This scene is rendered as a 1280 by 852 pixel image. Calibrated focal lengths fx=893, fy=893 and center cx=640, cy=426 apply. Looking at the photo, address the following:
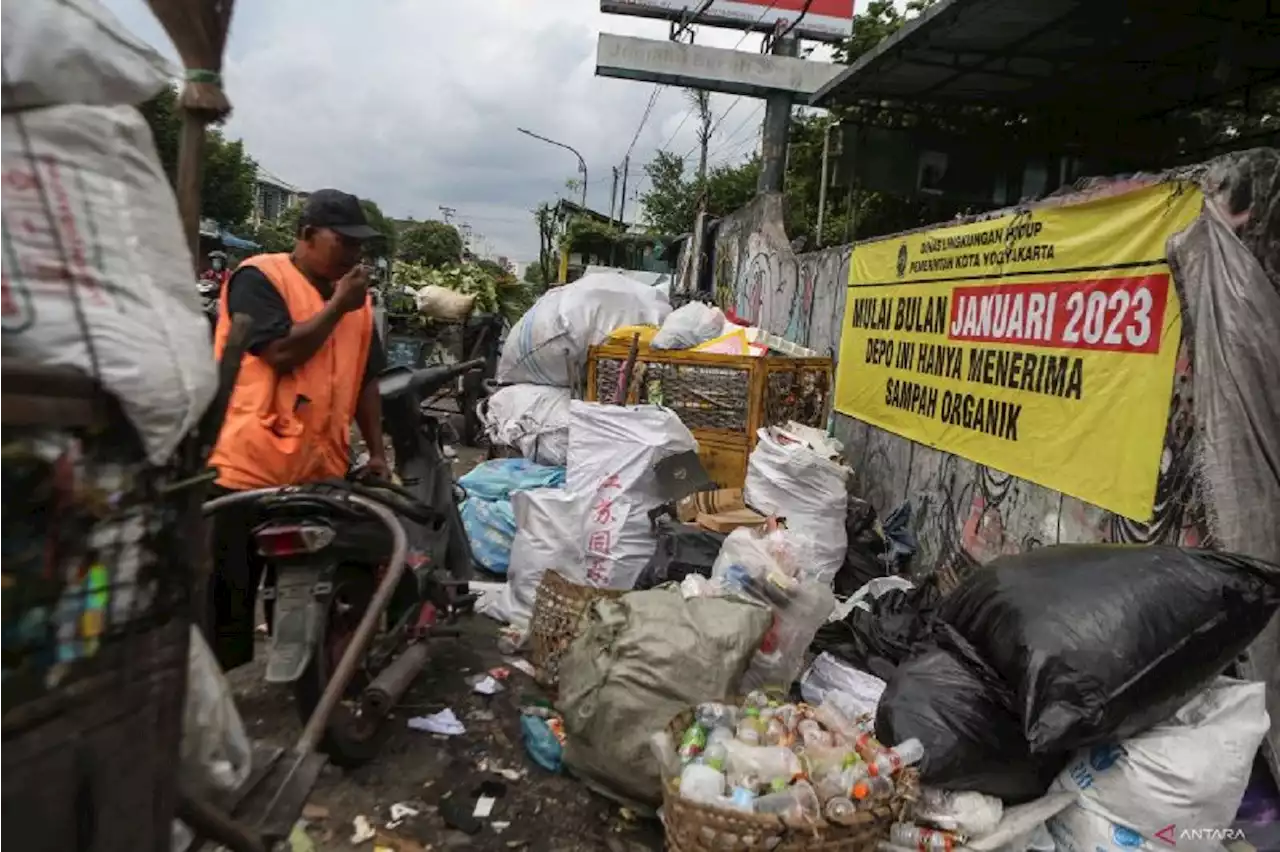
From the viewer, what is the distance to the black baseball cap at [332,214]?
2.94 m

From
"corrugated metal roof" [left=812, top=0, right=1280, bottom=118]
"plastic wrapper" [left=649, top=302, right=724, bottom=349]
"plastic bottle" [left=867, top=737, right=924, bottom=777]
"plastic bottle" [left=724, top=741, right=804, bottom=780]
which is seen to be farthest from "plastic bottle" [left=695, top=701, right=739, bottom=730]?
"corrugated metal roof" [left=812, top=0, right=1280, bottom=118]

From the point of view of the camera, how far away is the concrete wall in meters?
3.01

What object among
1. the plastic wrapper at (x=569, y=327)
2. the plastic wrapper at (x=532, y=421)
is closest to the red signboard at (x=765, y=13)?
the plastic wrapper at (x=569, y=327)

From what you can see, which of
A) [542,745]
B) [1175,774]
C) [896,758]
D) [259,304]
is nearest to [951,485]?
[1175,774]

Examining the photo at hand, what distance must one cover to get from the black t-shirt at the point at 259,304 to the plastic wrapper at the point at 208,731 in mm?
1484

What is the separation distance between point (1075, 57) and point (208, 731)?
8391mm

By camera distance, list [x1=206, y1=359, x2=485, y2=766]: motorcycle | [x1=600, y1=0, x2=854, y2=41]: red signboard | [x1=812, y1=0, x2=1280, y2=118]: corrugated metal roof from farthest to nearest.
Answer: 1. [x1=600, y1=0, x2=854, y2=41]: red signboard
2. [x1=812, y1=0, x2=1280, y2=118]: corrugated metal roof
3. [x1=206, y1=359, x2=485, y2=766]: motorcycle

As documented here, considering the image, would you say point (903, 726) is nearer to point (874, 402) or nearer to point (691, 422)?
point (691, 422)

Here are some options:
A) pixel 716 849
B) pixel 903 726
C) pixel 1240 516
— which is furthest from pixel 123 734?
pixel 1240 516

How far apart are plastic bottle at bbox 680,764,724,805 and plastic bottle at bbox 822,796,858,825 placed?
265 mm

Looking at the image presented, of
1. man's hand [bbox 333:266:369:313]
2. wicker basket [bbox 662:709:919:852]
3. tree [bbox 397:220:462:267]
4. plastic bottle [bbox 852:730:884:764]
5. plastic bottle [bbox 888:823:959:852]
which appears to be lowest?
plastic bottle [bbox 888:823:959:852]

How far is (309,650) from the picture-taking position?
8.79 feet

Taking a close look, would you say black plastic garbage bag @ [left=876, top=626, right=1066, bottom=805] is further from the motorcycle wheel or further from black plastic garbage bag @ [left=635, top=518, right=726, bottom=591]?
the motorcycle wheel

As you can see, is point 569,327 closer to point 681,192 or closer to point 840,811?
point 840,811
